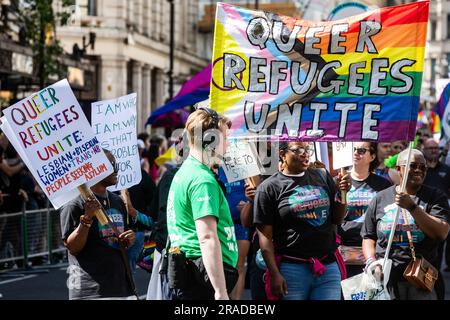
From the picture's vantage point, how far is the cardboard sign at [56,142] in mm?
7922

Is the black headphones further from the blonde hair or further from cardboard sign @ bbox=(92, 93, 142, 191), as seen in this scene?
cardboard sign @ bbox=(92, 93, 142, 191)

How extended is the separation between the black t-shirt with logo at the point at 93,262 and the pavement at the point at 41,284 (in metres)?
5.46

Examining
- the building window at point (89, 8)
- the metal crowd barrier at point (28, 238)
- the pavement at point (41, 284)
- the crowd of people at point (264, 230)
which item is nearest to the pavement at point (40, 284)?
the pavement at point (41, 284)

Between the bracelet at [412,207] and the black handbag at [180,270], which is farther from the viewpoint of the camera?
the bracelet at [412,207]

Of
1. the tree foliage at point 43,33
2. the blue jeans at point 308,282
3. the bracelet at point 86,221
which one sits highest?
the bracelet at point 86,221

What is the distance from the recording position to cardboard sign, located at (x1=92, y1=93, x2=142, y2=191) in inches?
394

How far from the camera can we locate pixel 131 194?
38.9 feet

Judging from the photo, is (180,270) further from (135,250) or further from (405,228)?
(135,250)

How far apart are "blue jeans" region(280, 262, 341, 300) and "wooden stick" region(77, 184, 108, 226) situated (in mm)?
1365

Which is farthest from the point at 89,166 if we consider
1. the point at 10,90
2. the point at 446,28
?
the point at 446,28

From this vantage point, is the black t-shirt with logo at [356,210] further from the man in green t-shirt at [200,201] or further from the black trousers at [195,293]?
the black trousers at [195,293]

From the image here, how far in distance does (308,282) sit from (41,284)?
7.72 metres
